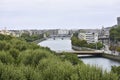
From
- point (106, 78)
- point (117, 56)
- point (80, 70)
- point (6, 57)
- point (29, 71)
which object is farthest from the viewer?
point (117, 56)

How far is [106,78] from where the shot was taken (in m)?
13.3

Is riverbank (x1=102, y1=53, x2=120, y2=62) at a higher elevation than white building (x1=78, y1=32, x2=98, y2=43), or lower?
higher

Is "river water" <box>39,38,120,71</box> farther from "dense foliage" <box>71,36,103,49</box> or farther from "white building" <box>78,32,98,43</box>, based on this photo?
"white building" <box>78,32,98,43</box>

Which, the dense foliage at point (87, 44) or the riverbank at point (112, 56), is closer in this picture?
the riverbank at point (112, 56)

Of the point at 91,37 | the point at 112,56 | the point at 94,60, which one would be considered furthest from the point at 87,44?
the point at 91,37

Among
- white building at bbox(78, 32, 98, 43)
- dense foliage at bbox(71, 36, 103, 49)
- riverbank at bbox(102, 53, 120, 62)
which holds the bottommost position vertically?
white building at bbox(78, 32, 98, 43)

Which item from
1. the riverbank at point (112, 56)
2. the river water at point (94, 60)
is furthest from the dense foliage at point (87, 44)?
the riverbank at point (112, 56)

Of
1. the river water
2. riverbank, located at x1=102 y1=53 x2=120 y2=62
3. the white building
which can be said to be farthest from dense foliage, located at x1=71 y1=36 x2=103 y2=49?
riverbank, located at x1=102 y1=53 x2=120 y2=62

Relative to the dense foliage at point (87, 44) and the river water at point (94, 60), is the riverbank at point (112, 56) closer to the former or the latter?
the river water at point (94, 60)

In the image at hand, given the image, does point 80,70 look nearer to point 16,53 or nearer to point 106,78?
point 106,78

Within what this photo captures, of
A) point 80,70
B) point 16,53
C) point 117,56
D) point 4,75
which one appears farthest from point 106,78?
point 117,56

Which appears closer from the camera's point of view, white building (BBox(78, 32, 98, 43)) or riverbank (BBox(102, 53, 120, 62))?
riverbank (BBox(102, 53, 120, 62))

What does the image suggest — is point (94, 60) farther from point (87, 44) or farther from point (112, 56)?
point (87, 44)

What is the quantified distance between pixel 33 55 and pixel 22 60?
4.26 ft
